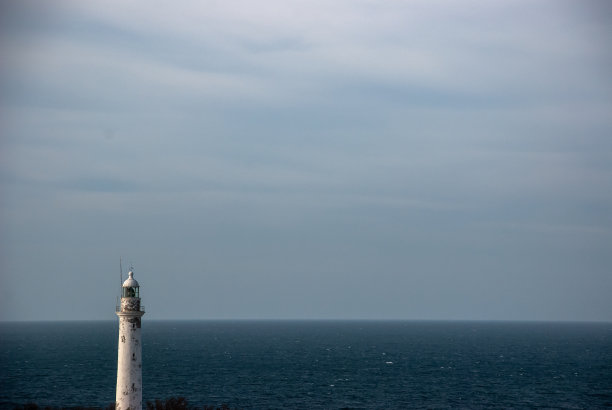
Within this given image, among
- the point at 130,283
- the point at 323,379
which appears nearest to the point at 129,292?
the point at 130,283

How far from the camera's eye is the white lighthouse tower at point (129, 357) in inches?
1855

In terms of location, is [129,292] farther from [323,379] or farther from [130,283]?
[323,379]

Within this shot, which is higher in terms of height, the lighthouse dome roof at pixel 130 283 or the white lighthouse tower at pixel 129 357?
the lighthouse dome roof at pixel 130 283

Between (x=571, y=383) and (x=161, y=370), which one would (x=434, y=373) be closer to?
(x=571, y=383)

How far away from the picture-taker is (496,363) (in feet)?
519

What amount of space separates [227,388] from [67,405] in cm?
2576

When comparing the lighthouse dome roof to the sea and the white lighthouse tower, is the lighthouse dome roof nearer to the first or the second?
the white lighthouse tower

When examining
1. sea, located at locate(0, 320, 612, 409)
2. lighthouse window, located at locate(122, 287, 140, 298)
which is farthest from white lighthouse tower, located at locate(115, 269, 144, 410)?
sea, located at locate(0, 320, 612, 409)

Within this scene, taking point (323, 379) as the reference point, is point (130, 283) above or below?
above

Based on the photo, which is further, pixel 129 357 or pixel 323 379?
pixel 323 379

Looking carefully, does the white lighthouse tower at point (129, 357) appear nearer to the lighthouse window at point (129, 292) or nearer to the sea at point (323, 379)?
the lighthouse window at point (129, 292)

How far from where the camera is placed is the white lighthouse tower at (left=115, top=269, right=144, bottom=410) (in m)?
47.1

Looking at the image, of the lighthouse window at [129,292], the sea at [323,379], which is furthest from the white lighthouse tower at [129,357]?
the sea at [323,379]

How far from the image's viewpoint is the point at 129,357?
1853 inches
